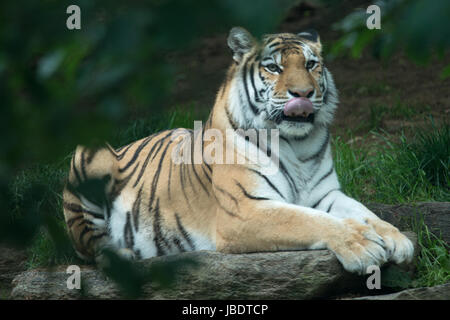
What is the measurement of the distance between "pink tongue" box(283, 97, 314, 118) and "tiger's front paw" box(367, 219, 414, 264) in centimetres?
84

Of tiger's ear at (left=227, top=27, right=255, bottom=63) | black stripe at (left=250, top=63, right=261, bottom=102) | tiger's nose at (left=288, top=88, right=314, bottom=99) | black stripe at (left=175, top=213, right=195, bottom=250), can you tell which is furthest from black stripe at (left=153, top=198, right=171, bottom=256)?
tiger's nose at (left=288, top=88, right=314, bottom=99)

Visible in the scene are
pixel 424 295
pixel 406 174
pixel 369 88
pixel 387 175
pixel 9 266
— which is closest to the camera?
pixel 424 295

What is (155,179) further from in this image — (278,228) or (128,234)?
(278,228)

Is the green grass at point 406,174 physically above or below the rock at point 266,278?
above

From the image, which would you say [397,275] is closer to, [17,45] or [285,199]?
[285,199]

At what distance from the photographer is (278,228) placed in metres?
3.53

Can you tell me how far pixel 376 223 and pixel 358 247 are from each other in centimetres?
41

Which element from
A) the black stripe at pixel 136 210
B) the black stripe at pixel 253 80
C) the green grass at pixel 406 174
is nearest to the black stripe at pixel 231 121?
the black stripe at pixel 253 80

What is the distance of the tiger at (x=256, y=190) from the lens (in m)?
3.48

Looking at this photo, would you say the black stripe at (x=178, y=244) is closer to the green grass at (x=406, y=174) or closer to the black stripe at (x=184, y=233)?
the black stripe at (x=184, y=233)

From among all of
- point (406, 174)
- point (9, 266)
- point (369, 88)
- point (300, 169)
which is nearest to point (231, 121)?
point (300, 169)

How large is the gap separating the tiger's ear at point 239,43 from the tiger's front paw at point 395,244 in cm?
149

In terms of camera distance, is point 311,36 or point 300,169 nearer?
point 300,169

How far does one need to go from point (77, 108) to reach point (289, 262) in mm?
2573
